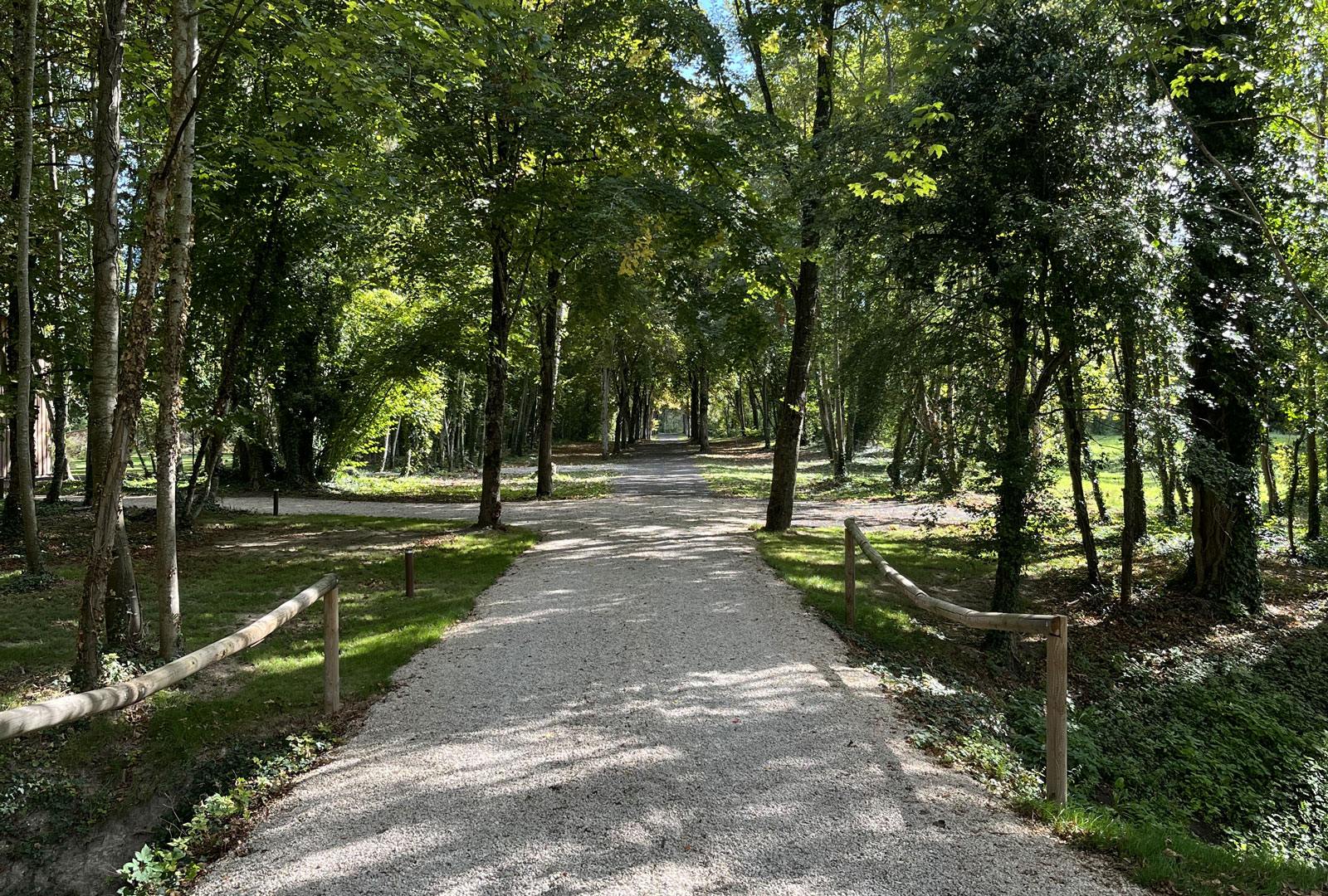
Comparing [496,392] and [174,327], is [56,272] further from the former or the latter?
[174,327]

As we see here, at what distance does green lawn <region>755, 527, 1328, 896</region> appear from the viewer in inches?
157

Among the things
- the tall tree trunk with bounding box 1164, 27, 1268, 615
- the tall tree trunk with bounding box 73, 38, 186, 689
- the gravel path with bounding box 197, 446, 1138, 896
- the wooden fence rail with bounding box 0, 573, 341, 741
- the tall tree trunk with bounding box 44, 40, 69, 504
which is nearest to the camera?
the wooden fence rail with bounding box 0, 573, 341, 741

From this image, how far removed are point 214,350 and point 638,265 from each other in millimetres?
11306

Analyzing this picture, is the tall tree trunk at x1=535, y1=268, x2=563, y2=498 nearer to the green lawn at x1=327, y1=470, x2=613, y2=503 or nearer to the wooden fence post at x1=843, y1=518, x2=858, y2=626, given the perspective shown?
the green lawn at x1=327, y1=470, x2=613, y2=503

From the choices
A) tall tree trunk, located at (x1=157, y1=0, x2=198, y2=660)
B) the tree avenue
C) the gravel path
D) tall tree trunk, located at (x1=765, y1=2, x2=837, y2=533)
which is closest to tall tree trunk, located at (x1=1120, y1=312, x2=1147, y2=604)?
the tree avenue

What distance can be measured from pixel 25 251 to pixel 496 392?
6.91 metres

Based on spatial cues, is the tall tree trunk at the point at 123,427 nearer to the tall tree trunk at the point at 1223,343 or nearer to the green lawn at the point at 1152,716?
the green lawn at the point at 1152,716

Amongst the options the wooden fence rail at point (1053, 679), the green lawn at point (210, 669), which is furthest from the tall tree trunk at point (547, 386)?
the wooden fence rail at point (1053, 679)

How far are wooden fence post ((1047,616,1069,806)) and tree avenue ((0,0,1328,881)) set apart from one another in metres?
3.74

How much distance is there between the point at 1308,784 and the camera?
21.3ft

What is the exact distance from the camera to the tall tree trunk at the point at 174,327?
17.5ft

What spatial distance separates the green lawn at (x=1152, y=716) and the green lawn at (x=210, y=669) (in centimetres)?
441

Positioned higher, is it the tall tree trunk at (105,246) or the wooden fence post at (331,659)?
the tall tree trunk at (105,246)

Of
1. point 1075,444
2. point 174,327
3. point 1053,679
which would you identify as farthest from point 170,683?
point 1075,444
